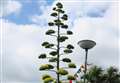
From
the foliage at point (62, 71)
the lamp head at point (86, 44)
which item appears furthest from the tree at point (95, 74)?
the lamp head at point (86, 44)

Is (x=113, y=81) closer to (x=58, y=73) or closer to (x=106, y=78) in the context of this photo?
(x=106, y=78)

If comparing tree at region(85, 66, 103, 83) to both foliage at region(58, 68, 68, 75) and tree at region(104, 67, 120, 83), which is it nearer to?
tree at region(104, 67, 120, 83)

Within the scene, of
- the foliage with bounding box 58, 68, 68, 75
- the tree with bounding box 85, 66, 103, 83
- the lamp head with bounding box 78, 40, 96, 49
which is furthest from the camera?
the tree with bounding box 85, 66, 103, 83

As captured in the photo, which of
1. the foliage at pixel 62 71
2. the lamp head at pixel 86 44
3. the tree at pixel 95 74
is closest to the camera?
the lamp head at pixel 86 44

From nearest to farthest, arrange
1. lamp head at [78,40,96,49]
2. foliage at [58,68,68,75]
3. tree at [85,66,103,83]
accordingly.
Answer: lamp head at [78,40,96,49] → foliage at [58,68,68,75] → tree at [85,66,103,83]

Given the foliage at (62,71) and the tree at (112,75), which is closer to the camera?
the foliage at (62,71)

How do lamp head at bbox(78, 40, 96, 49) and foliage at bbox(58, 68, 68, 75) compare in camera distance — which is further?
foliage at bbox(58, 68, 68, 75)

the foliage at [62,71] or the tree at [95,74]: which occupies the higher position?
the tree at [95,74]

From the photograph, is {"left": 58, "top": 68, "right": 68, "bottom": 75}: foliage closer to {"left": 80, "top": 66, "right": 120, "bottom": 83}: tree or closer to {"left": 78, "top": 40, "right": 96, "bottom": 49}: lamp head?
{"left": 78, "top": 40, "right": 96, "bottom": 49}: lamp head

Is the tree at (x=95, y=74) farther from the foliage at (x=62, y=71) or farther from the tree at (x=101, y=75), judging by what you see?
the foliage at (x=62, y=71)

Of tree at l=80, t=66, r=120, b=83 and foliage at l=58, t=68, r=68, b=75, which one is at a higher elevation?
tree at l=80, t=66, r=120, b=83

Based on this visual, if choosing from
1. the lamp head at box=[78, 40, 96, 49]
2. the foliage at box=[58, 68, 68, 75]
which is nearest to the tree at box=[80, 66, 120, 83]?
the foliage at box=[58, 68, 68, 75]

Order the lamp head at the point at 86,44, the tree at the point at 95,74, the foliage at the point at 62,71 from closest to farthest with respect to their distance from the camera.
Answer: the lamp head at the point at 86,44 < the foliage at the point at 62,71 < the tree at the point at 95,74

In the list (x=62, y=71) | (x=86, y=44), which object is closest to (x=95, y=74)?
(x=62, y=71)
